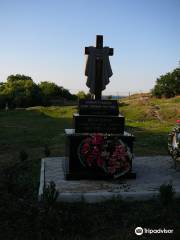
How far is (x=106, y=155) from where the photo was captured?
24.2 ft

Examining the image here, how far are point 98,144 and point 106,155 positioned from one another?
0.87 feet

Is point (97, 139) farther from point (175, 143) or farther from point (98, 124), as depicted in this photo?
point (175, 143)

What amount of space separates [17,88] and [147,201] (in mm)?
40822

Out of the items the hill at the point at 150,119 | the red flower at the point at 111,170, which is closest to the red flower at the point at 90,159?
the red flower at the point at 111,170

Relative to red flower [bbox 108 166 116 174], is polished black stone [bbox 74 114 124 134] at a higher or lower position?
higher

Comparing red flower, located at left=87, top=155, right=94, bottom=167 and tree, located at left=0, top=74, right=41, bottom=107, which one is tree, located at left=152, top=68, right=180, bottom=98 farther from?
red flower, located at left=87, top=155, right=94, bottom=167

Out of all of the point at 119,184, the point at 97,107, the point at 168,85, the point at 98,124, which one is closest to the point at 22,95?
the point at 168,85

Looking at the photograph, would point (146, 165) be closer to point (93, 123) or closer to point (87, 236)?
point (93, 123)

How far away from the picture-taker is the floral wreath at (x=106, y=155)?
7395mm

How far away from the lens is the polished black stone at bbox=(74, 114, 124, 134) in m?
7.96

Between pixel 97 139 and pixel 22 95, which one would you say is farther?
pixel 22 95

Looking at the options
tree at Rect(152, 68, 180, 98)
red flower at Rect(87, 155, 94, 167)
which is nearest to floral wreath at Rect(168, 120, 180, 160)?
red flower at Rect(87, 155, 94, 167)

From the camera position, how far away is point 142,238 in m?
4.80

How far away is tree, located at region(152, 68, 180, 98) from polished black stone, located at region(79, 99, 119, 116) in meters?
24.4
